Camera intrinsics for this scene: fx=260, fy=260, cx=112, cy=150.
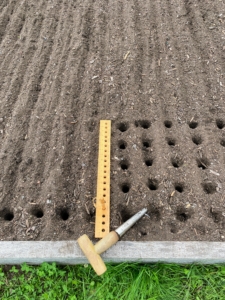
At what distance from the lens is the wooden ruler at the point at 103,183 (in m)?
1.79

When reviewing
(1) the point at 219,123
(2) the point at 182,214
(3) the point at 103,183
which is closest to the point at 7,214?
(3) the point at 103,183

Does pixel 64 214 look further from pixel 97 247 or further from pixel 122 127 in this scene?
pixel 122 127

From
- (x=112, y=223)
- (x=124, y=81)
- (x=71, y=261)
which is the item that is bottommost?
(x=71, y=261)

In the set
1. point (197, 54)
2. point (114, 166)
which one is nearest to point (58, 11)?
point (197, 54)

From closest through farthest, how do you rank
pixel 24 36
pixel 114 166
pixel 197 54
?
pixel 114 166 → pixel 197 54 → pixel 24 36

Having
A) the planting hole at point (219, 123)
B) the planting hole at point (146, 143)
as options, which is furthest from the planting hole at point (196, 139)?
the planting hole at point (146, 143)

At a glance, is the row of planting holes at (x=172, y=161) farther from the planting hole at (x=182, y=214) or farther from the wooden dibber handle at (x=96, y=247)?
the wooden dibber handle at (x=96, y=247)

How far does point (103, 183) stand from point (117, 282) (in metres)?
0.69

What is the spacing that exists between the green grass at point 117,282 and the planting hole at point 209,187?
1.72 feet

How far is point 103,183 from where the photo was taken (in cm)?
196

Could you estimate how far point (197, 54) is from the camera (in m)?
2.74

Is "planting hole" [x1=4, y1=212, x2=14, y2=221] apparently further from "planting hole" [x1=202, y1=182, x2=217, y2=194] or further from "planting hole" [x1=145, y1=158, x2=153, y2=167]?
"planting hole" [x1=202, y1=182, x2=217, y2=194]

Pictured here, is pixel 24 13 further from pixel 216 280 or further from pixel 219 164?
pixel 216 280

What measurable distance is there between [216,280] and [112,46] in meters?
2.37
